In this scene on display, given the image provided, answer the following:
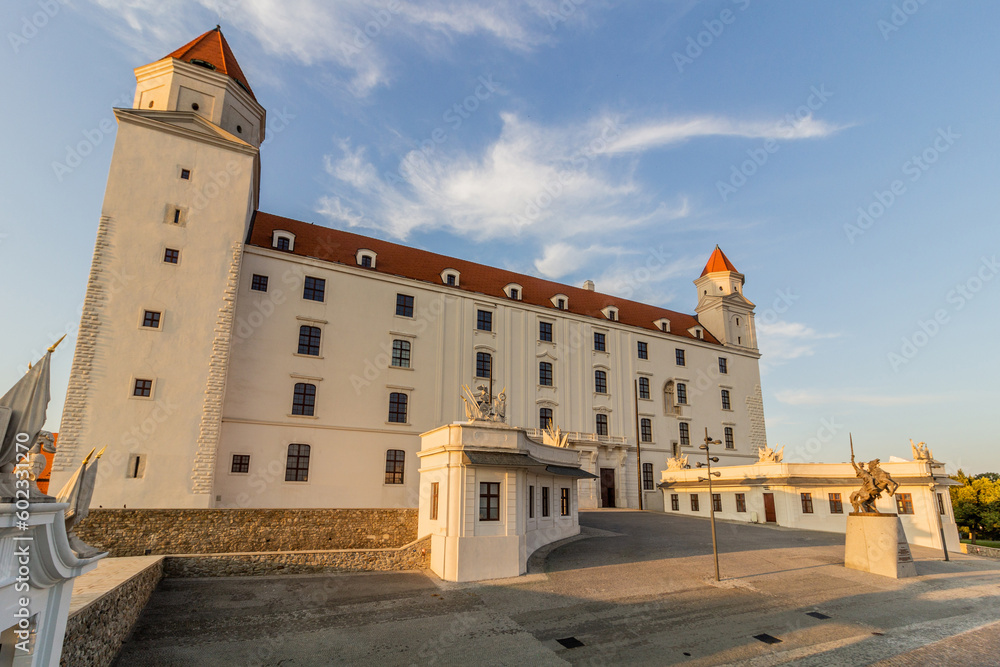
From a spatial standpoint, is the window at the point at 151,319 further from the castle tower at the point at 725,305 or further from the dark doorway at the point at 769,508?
the castle tower at the point at 725,305

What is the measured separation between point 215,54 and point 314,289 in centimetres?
1365

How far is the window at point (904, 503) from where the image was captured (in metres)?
28.9

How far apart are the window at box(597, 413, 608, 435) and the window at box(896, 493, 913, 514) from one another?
16.4 meters

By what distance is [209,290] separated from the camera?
2558 cm

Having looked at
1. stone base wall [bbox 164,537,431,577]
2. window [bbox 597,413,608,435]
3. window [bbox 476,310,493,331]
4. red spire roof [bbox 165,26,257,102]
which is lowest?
stone base wall [bbox 164,537,431,577]

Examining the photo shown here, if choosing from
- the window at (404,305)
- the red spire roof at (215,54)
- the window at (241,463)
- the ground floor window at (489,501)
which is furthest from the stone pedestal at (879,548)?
the red spire roof at (215,54)

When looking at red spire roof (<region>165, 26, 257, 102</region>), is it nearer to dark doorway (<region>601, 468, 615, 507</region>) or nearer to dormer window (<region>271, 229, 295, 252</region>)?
dormer window (<region>271, 229, 295, 252</region>)

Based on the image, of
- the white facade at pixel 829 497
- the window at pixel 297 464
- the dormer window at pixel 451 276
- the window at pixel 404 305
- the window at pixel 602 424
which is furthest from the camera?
the window at pixel 602 424

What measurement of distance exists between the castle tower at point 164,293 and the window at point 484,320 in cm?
1421

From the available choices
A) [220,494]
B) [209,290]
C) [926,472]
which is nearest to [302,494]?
[220,494]

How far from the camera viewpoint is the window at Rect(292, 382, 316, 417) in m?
27.7

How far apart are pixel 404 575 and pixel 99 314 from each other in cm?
1740

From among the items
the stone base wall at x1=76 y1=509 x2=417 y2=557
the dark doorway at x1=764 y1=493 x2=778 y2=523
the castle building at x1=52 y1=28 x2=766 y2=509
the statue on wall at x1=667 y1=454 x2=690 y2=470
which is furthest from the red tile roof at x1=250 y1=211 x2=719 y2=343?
the dark doorway at x1=764 y1=493 x2=778 y2=523

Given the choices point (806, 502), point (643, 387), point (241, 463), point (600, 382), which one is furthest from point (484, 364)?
point (806, 502)
